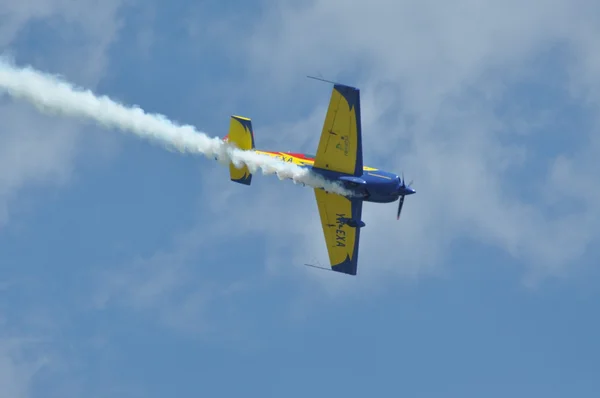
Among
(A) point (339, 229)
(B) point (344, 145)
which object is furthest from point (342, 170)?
(A) point (339, 229)

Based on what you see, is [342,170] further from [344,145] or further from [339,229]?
[339,229]

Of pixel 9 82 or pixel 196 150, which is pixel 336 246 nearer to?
pixel 196 150

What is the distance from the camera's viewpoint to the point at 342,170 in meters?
39.6

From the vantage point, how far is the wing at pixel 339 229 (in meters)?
41.9

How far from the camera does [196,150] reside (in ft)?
129

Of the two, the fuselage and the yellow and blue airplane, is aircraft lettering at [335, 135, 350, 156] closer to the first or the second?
the yellow and blue airplane

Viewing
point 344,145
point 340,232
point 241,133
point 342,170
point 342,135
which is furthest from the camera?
point 340,232

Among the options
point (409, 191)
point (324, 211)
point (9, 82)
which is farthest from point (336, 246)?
point (9, 82)

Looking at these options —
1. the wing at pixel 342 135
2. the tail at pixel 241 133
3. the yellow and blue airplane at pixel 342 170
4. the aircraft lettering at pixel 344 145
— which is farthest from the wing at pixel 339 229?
the tail at pixel 241 133

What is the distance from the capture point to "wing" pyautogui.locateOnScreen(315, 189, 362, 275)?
4188 cm

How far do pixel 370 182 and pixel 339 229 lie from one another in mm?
3808

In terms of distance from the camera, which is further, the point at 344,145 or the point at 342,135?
the point at 344,145

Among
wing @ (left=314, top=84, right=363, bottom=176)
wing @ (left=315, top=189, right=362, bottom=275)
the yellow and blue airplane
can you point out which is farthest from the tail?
wing @ (left=315, top=189, right=362, bottom=275)

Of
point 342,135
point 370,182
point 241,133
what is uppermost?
point 241,133
